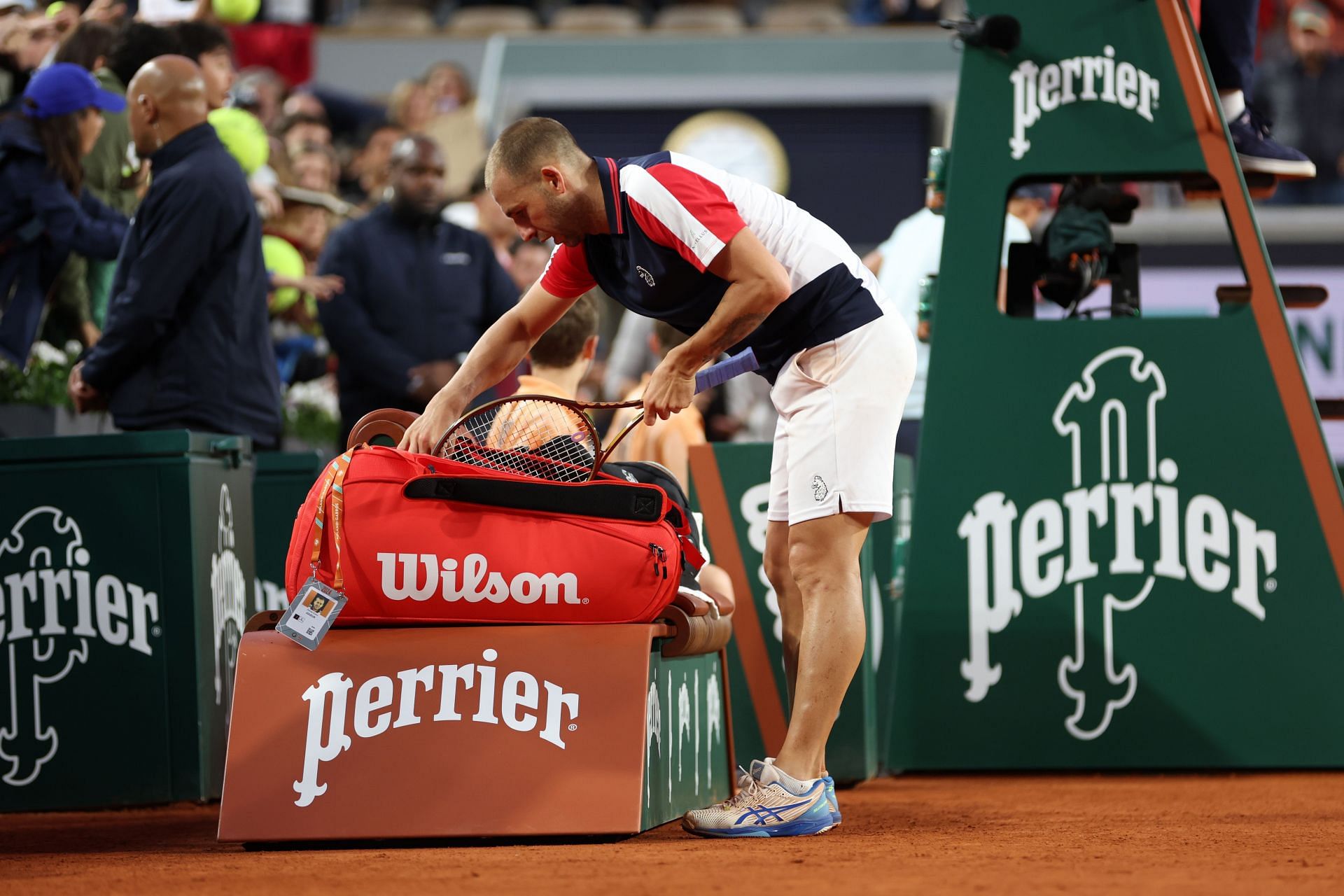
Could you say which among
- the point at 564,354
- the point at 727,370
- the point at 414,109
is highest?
the point at 414,109

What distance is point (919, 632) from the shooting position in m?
5.53

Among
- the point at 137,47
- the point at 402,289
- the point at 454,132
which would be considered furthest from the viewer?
the point at 454,132

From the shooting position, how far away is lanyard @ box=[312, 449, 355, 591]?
3725mm

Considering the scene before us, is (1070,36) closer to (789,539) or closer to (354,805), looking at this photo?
(789,539)

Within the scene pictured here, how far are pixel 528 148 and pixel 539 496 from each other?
79cm

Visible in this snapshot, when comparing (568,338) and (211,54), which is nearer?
(568,338)

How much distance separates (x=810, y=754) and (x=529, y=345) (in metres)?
1.26

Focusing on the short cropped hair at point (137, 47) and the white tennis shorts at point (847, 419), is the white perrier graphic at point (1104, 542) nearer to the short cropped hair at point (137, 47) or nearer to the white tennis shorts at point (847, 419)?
the white tennis shorts at point (847, 419)

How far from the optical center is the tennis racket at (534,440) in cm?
390

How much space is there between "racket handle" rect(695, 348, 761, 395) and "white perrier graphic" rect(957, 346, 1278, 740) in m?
1.38

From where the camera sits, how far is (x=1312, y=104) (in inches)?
522

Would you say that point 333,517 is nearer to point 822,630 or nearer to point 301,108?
point 822,630

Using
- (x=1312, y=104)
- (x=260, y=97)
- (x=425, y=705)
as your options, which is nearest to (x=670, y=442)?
(x=425, y=705)

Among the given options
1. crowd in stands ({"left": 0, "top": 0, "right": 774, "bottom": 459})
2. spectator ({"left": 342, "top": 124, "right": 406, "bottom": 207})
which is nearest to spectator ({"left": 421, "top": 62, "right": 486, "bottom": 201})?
spectator ({"left": 342, "top": 124, "right": 406, "bottom": 207})
